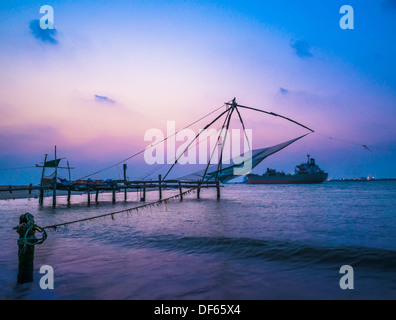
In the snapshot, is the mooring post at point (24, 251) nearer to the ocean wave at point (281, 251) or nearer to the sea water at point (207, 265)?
the sea water at point (207, 265)

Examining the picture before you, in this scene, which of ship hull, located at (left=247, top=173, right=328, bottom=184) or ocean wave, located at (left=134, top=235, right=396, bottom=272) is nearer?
ocean wave, located at (left=134, top=235, right=396, bottom=272)

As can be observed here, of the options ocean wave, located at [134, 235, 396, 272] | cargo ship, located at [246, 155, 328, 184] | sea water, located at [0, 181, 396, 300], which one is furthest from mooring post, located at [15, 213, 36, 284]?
cargo ship, located at [246, 155, 328, 184]

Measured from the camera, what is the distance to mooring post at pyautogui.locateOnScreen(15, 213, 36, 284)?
13.1 ft

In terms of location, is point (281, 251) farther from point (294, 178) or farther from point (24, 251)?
point (294, 178)

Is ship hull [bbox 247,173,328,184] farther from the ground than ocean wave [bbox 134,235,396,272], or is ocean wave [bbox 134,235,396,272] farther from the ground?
ocean wave [bbox 134,235,396,272]

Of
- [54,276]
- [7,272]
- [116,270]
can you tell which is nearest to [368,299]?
[116,270]

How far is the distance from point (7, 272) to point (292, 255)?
6657 millimetres

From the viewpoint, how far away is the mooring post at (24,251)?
399 centimetres

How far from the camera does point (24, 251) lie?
4.02 m

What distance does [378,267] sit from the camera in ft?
17.9

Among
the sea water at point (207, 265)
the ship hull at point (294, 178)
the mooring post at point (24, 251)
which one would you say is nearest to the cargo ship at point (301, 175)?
the ship hull at point (294, 178)

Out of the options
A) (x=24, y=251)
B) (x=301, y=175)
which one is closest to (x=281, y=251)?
(x=24, y=251)

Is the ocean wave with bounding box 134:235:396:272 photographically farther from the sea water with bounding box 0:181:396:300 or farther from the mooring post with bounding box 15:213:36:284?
the mooring post with bounding box 15:213:36:284
